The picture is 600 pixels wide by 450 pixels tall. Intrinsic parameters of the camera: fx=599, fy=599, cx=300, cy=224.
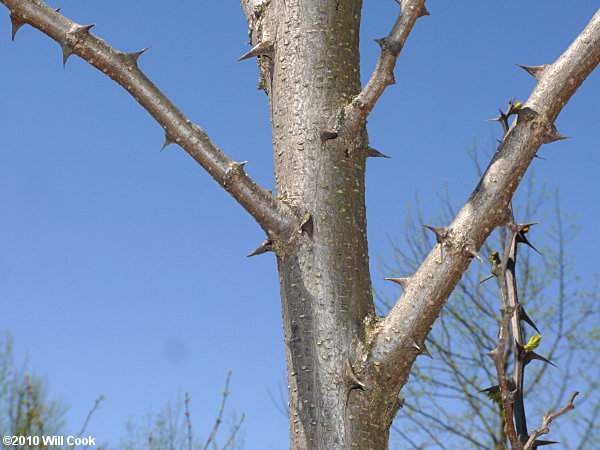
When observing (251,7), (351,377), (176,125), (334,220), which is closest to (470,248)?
(334,220)

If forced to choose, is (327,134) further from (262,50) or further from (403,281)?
(403,281)

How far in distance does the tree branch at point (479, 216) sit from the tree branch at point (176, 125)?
49 cm

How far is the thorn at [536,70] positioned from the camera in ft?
7.22

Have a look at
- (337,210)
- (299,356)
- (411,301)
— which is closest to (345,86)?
(337,210)

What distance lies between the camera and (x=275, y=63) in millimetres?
2406

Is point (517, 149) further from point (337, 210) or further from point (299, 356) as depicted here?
point (299, 356)

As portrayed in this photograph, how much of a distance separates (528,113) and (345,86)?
69 centimetres

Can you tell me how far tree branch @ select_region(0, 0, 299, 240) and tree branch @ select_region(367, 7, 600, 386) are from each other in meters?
0.49

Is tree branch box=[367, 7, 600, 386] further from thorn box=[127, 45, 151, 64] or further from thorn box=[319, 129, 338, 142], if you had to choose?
thorn box=[127, 45, 151, 64]

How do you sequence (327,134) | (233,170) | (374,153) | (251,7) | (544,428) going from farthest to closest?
(251,7) → (374,153) → (327,134) → (233,170) → (544,428)

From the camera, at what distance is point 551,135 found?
2.12 meters

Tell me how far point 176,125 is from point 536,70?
1.33 m

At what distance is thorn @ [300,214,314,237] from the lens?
2090mm

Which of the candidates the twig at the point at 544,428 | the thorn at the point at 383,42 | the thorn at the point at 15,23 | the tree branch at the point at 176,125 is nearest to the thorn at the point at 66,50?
the tree branch at the point at 176,125
